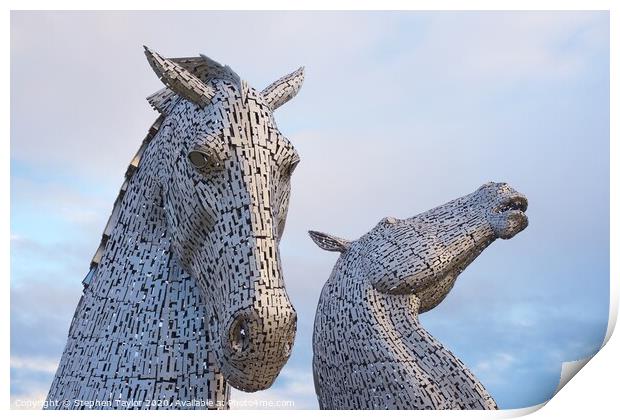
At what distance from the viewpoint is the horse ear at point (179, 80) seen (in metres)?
2.77

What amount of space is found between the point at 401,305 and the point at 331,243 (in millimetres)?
635

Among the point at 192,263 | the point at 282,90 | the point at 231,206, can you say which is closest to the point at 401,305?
the point at 282,90

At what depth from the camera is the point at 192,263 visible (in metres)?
2.80

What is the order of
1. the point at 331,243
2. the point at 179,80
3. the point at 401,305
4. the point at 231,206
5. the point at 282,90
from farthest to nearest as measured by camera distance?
1. the point at 331,243
2. the point at 401,305
3. the point at 282,90
4. the point at 179,80
5. the point at 231,206

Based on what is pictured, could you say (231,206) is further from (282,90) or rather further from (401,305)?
(401,305)

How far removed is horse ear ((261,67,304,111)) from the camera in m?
3.02

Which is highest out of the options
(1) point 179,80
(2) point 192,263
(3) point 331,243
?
(3) point 331,243

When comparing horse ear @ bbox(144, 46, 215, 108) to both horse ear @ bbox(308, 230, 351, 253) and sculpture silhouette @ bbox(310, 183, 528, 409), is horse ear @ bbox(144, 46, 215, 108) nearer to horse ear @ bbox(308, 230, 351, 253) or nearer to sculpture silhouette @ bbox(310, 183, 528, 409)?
sculpture silhouette @ bbox(310, 183, 528, 409)

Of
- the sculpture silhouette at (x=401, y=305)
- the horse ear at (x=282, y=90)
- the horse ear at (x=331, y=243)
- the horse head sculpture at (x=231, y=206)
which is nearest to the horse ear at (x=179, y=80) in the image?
the horse head sculpture at (x=231, y=206)

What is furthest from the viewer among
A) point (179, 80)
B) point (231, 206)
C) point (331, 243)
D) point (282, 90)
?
point (331, 243)

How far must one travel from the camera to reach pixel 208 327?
9.11 ft

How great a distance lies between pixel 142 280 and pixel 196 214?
401mm

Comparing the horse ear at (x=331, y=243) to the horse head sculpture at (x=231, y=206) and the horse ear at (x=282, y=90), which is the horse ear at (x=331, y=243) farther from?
the horse head sculpture at (x=231, y=206)

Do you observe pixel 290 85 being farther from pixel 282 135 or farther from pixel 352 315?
pixel 352 315
